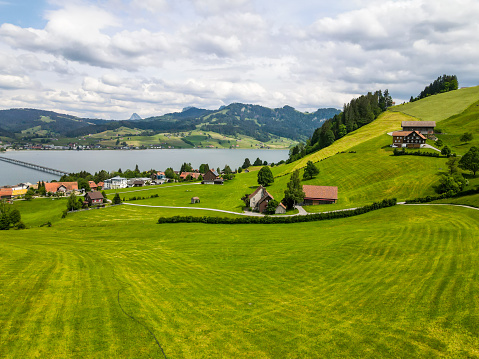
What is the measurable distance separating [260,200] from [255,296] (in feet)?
156

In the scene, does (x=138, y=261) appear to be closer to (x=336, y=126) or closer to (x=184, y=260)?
(x=184, y=260)

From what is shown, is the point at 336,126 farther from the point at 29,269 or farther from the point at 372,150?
the point at 29,269

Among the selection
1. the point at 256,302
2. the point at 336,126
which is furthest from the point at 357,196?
the point at 336,126

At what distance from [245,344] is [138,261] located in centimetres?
2065

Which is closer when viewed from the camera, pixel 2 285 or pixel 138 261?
pixel 2 285

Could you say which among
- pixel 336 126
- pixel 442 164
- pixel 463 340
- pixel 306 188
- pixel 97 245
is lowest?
pixel 97 245

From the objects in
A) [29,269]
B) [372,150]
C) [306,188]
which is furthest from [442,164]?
[29,269]

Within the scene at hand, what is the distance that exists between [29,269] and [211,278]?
17755mm

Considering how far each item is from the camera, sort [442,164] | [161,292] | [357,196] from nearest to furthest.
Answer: [161,292]
[357,196]
[442,164]

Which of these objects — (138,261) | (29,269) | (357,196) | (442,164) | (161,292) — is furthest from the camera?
(442,164)

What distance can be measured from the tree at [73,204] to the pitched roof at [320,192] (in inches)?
2630

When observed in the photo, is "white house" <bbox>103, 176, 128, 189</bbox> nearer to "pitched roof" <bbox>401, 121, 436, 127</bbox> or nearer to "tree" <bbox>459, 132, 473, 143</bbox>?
"pitched roof" <bbox>401, 121, 436, 127</bbox>

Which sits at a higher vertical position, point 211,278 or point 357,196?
point 357,196

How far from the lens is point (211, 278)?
26344 millimetres
